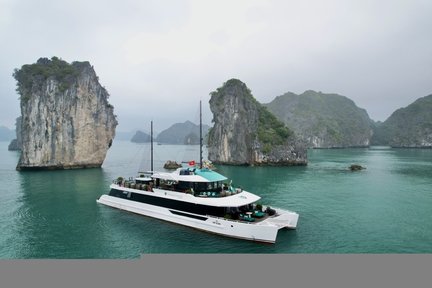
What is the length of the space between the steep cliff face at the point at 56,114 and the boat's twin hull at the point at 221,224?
4384 centimetres

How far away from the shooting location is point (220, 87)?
86250 millimetres

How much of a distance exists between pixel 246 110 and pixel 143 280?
231 feet

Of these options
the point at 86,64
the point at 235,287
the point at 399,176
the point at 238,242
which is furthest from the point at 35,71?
the point at 399,176

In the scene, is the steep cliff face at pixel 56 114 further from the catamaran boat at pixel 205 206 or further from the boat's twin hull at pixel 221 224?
the boat's twin hull at pixel 221 224

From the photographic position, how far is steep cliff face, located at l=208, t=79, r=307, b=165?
7606cm

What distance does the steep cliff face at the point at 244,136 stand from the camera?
76062 millimetres

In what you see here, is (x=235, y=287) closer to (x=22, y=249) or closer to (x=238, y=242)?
(x=238, y=242)

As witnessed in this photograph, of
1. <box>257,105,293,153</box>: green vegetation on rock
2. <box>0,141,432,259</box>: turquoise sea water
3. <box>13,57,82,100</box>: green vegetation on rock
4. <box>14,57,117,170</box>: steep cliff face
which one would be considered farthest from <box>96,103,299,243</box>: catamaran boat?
<box>257,105,293,153</box>: green vegetation on rock

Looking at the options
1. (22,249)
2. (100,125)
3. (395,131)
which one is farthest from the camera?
(395,131)

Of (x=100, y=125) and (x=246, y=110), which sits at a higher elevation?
(x=246, y=110)

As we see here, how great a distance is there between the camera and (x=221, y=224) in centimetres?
2064

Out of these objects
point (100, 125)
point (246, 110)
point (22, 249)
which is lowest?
point (22, 249)

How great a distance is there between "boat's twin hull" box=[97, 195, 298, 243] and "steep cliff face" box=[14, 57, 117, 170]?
43839mm

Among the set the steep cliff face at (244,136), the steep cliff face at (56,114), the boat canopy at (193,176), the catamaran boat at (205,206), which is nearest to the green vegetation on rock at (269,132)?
the steep cliff face at (244,136)
